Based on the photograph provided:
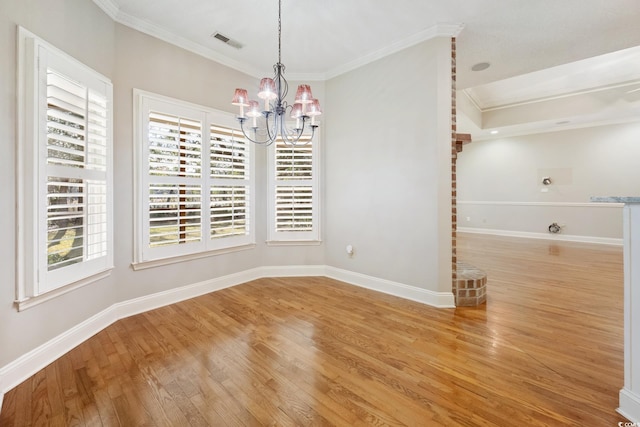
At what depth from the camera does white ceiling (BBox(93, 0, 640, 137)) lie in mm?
2588

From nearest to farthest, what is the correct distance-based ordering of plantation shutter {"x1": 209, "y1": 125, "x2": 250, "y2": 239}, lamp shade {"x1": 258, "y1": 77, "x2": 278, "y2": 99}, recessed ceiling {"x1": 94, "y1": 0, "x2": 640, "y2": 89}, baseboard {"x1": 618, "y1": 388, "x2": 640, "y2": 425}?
baseboard {"x1": 618, "y1": 388, "x2": 640, "y2": 425}
lamp shade {"x1": 258, "y1": 77, "x2": 278, "y2": 99}
recessed ceiling {"x1": 94, "y1": 0, "x2": 640, "y2": 89}
plantation shutter {"x1": 209, "y1": 125, "x2": 250, "y2": 239}

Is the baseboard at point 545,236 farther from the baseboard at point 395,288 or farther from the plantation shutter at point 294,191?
the plantation shutter at point 294,191

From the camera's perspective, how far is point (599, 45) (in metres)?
3.29

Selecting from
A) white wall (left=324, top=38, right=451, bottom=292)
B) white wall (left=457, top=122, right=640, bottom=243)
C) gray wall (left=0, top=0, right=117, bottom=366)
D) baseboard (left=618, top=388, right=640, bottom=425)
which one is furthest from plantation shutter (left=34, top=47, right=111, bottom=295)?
white wall (left=457, top=122, right=640, bottom=243)

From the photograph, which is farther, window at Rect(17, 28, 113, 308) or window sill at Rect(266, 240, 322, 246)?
window sill at Rect(266, 240, 322, 246)

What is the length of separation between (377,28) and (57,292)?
3863 millimetres

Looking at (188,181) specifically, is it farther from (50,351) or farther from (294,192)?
(50,351)

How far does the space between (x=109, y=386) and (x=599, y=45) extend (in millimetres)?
5966

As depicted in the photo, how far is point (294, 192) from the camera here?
404 centimetres

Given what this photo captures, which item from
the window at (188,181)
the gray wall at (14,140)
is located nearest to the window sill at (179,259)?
the window at (188,181)

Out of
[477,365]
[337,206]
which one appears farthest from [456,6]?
[477,365]

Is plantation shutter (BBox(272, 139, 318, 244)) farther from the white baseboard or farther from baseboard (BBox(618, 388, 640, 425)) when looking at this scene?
baseboard (BBox(618, 388, 640, 425))

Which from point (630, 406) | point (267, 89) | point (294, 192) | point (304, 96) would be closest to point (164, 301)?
point (294, 192)

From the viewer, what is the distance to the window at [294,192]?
4004 mm
